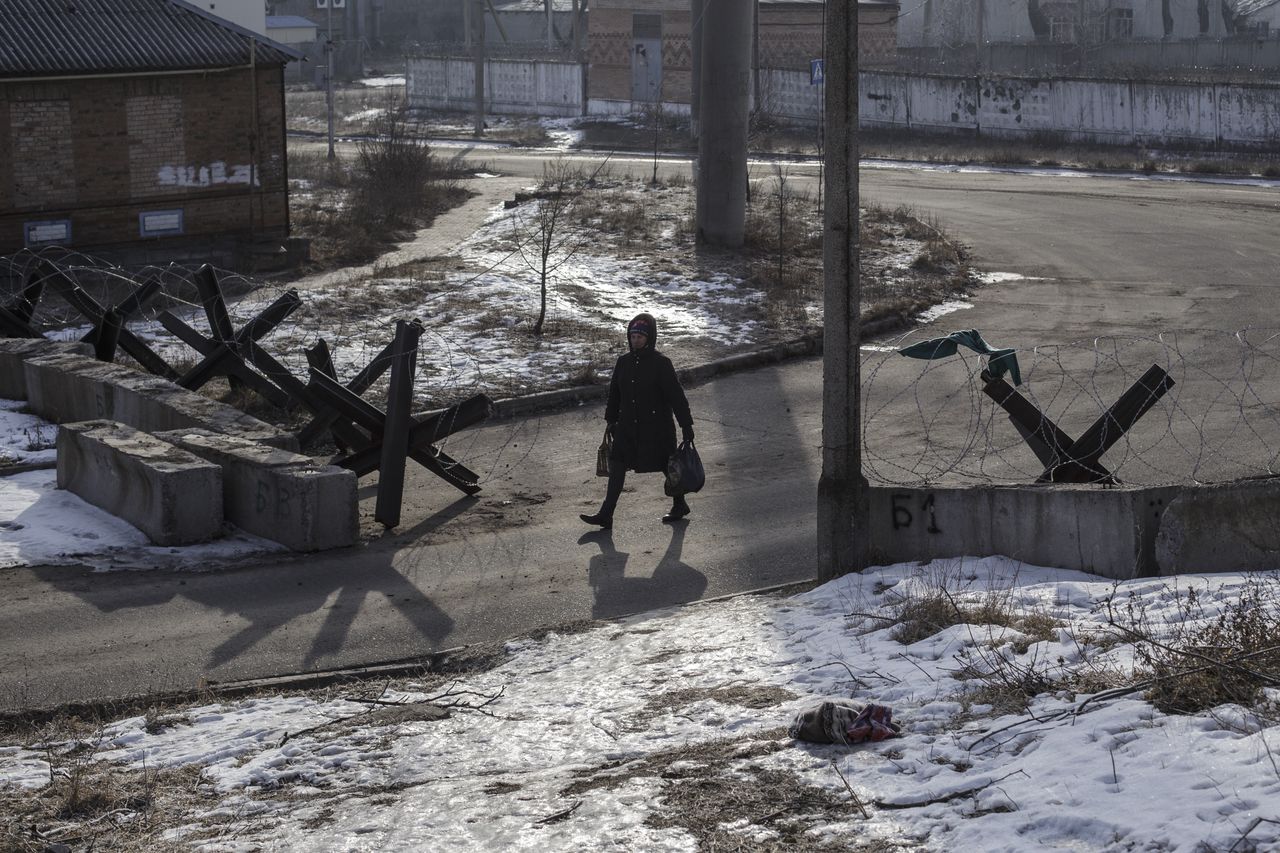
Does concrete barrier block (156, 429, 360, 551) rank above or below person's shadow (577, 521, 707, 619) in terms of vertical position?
above

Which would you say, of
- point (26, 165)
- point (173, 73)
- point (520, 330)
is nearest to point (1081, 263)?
point (520, 330)

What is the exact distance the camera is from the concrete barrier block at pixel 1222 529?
8.75 meters

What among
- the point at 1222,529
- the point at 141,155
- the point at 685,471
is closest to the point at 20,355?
the point at 685,471

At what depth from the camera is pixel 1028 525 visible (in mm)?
9352

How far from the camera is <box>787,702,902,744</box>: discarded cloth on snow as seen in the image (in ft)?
21.5

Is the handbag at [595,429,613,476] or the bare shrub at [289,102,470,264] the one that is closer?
the handbag at [595,429,613,476]

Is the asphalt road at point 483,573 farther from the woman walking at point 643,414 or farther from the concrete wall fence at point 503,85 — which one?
the concrete wall fence at point 503,85

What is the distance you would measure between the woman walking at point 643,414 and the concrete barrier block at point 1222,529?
4.14m

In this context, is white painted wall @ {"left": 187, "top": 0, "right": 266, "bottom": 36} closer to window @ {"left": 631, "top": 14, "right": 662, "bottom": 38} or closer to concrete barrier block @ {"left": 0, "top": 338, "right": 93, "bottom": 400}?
concrete barrier block @ {"left": 0, "top": 338, "right": 93, "bottom": 400}

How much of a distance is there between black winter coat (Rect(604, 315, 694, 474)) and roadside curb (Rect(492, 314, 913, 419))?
144 inches

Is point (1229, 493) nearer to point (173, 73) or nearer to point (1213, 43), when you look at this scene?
point (173, 73)

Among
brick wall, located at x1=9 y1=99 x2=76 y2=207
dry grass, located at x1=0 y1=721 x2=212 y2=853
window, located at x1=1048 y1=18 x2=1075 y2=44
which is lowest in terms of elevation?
dry grass, located at x1=0 y1=721 x2=212 y2=853

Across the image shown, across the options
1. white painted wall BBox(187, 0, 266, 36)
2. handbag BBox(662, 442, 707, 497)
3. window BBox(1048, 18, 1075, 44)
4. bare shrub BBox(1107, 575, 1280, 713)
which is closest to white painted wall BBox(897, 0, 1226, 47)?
window BBox(1048, 18, 1075, 44)

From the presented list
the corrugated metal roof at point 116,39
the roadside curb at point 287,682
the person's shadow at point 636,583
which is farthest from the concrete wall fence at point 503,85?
the roadside curb at point 287,682
